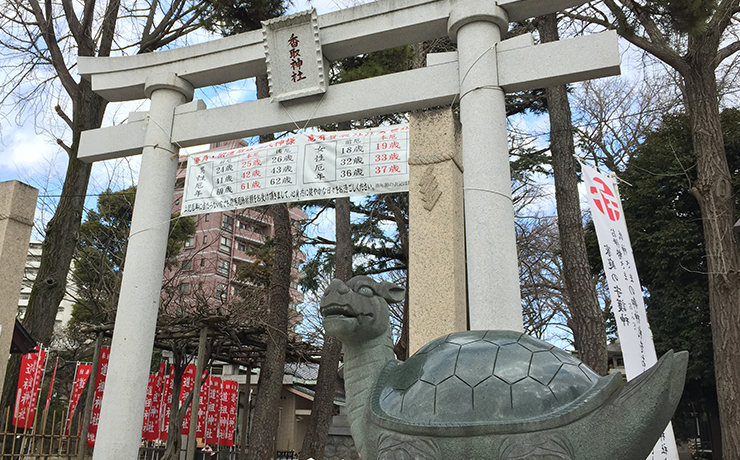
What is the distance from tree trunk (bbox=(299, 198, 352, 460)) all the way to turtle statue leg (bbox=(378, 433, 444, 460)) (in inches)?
263

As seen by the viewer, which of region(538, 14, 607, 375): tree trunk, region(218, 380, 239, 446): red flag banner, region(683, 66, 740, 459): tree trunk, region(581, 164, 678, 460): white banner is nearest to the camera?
region(581, 164, 678, 460): white banner

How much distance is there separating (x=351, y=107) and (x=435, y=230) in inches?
60.8

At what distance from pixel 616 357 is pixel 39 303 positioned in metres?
15.2

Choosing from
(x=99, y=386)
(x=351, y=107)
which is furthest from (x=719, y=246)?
(x=99, y=386)

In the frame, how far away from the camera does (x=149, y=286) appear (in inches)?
216

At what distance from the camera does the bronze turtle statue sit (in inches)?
79.7

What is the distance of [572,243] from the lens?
787 cm

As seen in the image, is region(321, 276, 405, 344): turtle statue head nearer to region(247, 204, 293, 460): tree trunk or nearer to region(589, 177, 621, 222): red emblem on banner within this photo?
region(589, 177, 621, 222): red emblem on banner

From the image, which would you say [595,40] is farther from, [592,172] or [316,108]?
[316,108]

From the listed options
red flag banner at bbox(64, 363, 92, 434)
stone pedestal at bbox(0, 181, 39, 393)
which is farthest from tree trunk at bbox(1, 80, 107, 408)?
red flag banner at bbox(64, 363, 92, 434)

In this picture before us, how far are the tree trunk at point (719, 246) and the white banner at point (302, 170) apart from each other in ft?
16.3

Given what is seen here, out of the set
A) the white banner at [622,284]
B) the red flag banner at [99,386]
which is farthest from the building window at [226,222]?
the white banner at [622,284]

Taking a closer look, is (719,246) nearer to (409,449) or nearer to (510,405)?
(510,405)

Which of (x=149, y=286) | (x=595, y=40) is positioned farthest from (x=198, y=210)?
(x=595, y=40)
